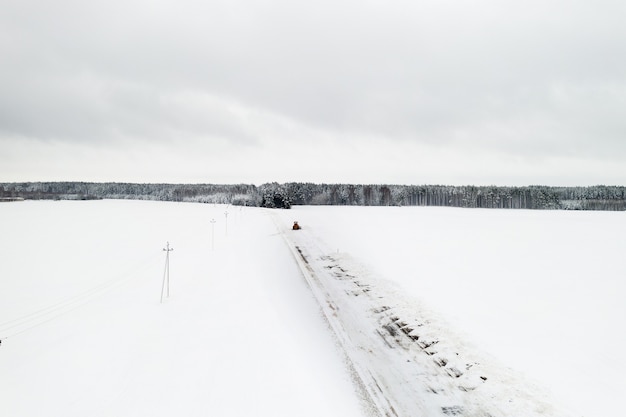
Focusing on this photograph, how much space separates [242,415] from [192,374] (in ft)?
6.26

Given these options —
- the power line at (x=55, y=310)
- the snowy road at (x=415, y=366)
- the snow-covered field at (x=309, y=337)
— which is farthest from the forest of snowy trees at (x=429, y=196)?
the snowy road at (x=415, y=366)

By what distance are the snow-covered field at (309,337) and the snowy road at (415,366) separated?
0.04 meters

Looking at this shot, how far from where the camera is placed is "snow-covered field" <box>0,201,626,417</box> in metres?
6.78

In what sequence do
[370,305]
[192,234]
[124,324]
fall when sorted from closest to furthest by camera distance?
[124,324] → [370,305] → [192,234]

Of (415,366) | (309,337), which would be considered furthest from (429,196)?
(415,366)

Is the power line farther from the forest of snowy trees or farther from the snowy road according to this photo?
the forest of snowy trees

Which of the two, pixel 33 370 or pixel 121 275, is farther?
pixel 121 275

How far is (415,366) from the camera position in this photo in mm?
8195

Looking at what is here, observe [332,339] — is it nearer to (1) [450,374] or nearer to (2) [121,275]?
(1) [450,374]

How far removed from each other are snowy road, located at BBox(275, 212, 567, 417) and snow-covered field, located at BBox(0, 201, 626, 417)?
41 mm

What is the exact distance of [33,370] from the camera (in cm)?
778

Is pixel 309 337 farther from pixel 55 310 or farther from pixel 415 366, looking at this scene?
pixel 55 310

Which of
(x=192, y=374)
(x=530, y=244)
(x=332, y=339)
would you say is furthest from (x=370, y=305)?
(x=530, y=244)

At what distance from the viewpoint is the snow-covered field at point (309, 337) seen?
6.78 meters
